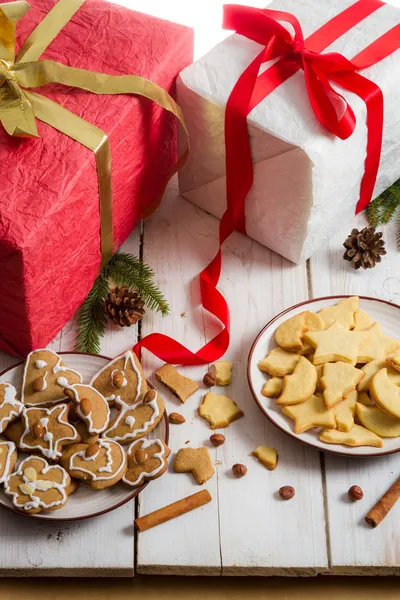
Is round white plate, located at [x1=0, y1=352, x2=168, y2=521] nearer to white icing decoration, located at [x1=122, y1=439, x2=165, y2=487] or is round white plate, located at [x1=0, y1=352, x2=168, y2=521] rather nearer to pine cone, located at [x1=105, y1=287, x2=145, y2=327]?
white icing decoration, located at [x1=122, y1=439, x2=165, y2=487]

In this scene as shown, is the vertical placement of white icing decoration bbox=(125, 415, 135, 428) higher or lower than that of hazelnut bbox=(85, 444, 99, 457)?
higher

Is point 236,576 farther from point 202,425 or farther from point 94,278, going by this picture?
point 94,278

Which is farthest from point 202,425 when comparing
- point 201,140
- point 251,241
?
point 201,140

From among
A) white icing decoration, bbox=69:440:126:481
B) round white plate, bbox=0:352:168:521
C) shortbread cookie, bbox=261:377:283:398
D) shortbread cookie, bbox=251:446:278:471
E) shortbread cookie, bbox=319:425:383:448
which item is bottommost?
round white plate, bbox=0:352:168:521

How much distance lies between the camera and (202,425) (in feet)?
5.15

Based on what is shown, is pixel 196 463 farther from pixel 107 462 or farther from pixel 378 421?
pixel 378 421

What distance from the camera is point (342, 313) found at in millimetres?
1637

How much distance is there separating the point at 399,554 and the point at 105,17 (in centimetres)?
108

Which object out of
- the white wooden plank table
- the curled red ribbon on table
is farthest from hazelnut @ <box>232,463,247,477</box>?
the curled red ribbon on table

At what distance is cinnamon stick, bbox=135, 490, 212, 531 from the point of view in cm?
145

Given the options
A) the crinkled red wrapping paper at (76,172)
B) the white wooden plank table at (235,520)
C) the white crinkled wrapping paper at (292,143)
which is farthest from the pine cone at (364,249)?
the crinkled red wrapping paper at (76,172)

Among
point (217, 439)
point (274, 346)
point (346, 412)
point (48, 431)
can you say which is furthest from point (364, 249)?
point (48, 431)

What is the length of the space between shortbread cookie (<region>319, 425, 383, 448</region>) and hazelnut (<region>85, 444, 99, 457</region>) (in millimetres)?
368

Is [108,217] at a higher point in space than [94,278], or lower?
higher
